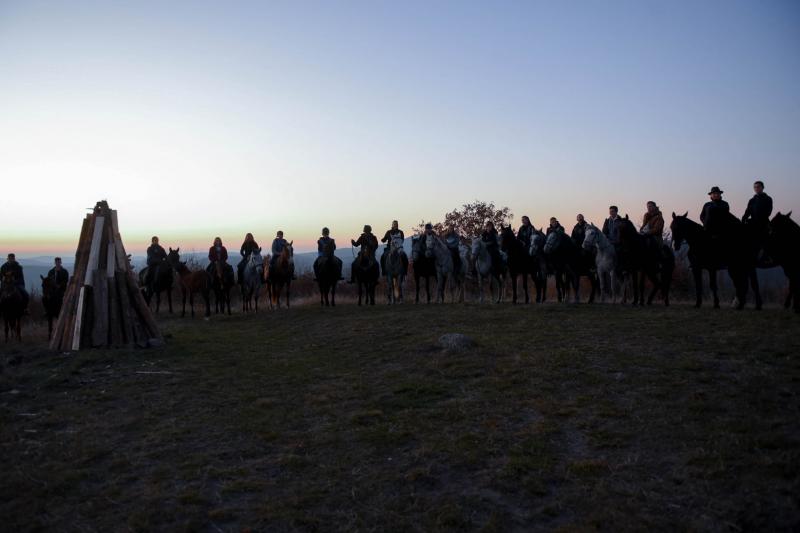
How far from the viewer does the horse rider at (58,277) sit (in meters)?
18.0

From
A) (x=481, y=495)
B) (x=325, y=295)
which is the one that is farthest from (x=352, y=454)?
(x=325, y=295)

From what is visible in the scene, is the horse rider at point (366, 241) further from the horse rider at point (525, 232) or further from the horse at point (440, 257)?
the horse rider at point (525, 232)

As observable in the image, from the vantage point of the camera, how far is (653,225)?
15953 millimetres

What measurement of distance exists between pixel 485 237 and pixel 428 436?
13.4 meters

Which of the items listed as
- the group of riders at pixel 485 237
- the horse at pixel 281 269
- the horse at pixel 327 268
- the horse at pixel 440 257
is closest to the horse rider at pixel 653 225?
the group of riders at pixel 485 237

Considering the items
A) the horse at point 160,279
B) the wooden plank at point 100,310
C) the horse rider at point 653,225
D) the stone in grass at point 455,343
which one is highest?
the horse rider at point 653,225

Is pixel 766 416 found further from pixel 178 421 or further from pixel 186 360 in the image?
pixel 186 360

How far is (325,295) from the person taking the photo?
20922 mm

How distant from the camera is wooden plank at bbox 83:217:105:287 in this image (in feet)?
43.0

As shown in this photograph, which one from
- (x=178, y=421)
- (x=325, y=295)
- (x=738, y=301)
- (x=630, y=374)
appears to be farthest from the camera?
(x=325, y=295)

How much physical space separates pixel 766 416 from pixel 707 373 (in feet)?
5.73

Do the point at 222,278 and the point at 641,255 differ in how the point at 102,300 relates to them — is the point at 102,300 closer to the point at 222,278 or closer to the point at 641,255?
the point at 222,278

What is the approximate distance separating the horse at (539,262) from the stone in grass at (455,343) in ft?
22.3

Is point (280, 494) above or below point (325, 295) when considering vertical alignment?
below
